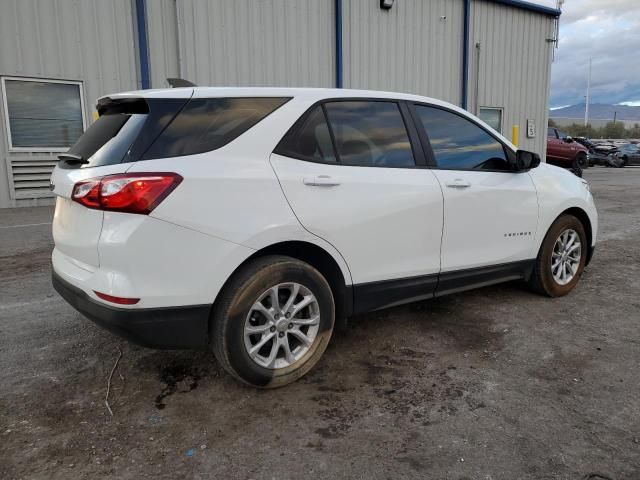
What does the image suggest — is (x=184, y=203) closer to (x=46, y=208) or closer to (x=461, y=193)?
(x=461, y=193)

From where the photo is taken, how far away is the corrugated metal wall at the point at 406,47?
12.8 m

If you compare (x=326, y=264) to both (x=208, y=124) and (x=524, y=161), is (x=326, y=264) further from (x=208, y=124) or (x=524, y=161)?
(x=524, y=161)

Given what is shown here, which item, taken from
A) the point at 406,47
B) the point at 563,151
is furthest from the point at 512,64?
the point at 563,151

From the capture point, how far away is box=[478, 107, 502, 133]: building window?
52.1 ft

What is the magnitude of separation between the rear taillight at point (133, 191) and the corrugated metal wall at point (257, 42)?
8762 millimetres

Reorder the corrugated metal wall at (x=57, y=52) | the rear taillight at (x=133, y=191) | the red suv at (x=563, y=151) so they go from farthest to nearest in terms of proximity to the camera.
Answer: the red suv at (x=563, y=151)
the corrugated metal wall at (x=57, y=52)
the rear taillight at (x=133, y=191)

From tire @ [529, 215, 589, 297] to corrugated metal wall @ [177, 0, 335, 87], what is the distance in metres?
8.41

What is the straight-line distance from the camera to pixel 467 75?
48.9 ft

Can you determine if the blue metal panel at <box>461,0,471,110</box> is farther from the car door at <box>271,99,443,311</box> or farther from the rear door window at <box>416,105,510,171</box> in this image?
the car door at <box>271,99,443,311</box>

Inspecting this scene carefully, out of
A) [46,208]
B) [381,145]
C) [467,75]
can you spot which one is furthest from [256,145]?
[467,75]

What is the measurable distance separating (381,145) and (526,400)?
174cm

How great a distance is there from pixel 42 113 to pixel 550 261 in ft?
30.0

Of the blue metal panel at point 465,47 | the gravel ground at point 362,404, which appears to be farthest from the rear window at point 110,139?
the blue metal panel at point 465,47

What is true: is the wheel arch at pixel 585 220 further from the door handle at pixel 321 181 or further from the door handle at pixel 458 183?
the door handle at pixel 321 181
